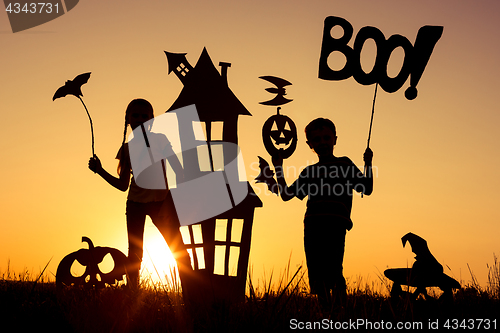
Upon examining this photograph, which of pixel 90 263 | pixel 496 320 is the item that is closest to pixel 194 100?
pixel 90 263

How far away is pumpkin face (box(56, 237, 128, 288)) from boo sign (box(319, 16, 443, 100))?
2.93 metres

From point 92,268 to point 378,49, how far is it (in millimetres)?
3753

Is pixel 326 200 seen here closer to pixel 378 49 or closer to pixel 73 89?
pixel 378 49

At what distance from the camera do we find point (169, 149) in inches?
181

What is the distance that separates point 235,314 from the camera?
10.2 feet

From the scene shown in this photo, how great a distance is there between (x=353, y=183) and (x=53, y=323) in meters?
2.75

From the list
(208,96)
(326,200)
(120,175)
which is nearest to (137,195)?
(120,175)

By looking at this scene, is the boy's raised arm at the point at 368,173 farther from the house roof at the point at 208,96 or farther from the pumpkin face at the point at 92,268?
the pumpkin face at the point at 92,268

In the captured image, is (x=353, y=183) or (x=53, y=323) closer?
(x=53, y=323)

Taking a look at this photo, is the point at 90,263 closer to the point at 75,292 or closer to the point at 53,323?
the point at 75,292

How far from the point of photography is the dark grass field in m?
2.99

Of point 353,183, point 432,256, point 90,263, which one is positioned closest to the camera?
point 432,256

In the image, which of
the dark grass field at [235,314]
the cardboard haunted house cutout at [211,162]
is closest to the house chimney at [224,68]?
the cardboard haunted house cutout at [211,162]

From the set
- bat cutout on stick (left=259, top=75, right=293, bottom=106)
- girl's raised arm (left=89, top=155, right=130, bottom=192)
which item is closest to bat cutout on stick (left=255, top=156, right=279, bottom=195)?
bat cutout on stick (left=259, top=75, right=293, bottom=106)
